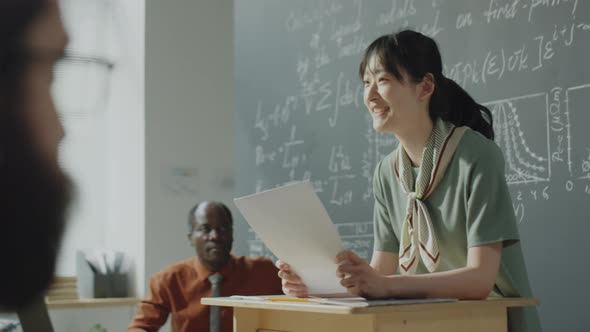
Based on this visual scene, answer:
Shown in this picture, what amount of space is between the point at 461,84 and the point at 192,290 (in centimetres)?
136

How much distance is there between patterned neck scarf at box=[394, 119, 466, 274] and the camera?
1761 millimetres

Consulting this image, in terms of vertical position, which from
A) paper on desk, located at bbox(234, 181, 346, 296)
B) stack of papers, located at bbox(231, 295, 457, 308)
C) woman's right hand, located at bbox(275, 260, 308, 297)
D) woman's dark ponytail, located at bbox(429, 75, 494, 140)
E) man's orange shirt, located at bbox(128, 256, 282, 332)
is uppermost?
woman's dark ponytail, located at bbox(429, 75, 494, 140)

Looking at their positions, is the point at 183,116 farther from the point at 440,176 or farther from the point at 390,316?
the point at 390,316

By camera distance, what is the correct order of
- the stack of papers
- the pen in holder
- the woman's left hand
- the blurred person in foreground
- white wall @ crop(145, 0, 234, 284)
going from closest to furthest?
the blurred person in foreground
the stack of papers
the woman's left hand
the pen in holder
white wall @ crop(145, 0, 234, 284)

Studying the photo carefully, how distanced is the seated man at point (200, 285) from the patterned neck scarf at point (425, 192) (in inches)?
55.8

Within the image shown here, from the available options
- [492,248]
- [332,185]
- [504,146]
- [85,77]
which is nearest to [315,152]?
[332,185]

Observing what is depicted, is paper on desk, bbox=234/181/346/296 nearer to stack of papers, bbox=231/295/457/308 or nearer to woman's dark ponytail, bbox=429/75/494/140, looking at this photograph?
stack of papers, bbox=231/295/457/308

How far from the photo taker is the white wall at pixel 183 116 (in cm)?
494

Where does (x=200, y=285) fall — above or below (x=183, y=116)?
below

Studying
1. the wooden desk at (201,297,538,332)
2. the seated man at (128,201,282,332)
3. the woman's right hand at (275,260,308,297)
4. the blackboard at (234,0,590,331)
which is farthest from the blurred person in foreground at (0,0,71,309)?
the seated man at (128,201,282,332)

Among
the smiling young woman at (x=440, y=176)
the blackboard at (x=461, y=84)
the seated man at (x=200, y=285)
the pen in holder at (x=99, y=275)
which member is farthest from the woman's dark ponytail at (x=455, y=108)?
the pen in holder at (x=99, y=275)

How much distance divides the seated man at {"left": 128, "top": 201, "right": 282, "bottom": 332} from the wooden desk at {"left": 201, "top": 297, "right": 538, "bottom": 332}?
1389mm

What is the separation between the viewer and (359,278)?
1.53 metres

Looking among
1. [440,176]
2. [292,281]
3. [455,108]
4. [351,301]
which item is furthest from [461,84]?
[351,301]
